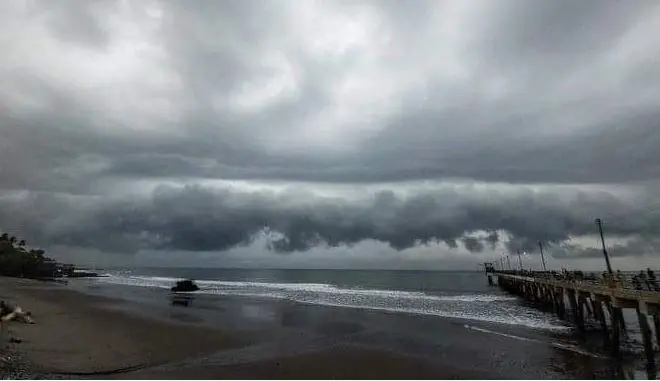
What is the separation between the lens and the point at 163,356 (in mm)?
20906

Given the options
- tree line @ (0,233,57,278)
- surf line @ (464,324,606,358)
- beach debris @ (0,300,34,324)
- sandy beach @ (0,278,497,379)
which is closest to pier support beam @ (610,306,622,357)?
surf line @ (464,324,606,358)

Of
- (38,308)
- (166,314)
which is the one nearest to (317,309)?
(166,314)

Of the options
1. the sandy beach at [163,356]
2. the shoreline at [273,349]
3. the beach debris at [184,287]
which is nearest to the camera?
the sandy beach at [163,356]

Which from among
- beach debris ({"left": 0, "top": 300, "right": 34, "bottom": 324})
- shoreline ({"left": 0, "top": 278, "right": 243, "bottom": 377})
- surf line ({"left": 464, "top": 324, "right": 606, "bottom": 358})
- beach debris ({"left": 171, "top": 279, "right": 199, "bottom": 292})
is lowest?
surf line ({"left": 464, "top": 324, "right": 606, "bottom": 358})

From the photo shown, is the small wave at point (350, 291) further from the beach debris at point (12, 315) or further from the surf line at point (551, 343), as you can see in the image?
the beach debris at point (12, 315)

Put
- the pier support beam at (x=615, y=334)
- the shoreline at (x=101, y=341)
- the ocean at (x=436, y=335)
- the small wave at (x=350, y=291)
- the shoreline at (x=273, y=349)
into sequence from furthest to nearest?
the small wave at (x=350, y=291)
the pier support beam at (x=615, y=334)
the ocean at (x=436, y=335)
the shoreline at (x=273, y=349)
the shoreline at (x=101, y=341)

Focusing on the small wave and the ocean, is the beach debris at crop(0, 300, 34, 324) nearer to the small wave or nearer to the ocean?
the ocean

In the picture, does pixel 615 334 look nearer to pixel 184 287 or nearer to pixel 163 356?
pixel 163 356

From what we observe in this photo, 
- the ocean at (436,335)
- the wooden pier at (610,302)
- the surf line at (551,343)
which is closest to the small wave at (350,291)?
the wooden pier at (610,302)

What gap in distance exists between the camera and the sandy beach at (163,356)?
17.7 m

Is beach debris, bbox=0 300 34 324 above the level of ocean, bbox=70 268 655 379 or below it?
above

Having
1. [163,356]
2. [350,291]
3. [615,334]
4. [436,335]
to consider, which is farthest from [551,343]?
[350,291]

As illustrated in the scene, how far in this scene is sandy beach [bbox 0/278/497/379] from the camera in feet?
58.1

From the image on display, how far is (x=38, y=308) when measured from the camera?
115 ft
